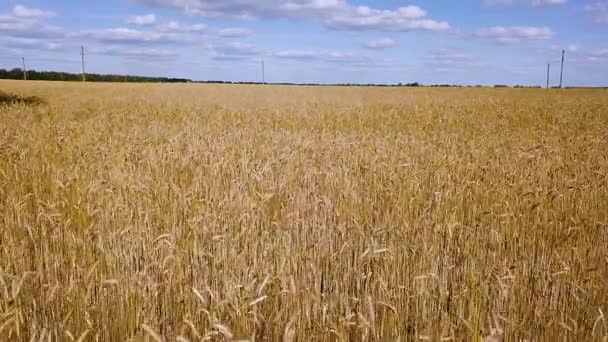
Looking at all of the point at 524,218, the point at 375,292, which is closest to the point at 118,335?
the point at 375,292

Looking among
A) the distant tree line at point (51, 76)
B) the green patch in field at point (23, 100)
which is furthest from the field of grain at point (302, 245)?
the distant tree line at point (51, 76)

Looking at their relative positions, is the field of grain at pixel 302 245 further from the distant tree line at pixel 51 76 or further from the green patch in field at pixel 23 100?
the distant tree line at pixel 51 76

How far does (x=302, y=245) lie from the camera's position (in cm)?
367

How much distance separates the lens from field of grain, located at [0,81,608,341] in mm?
2457

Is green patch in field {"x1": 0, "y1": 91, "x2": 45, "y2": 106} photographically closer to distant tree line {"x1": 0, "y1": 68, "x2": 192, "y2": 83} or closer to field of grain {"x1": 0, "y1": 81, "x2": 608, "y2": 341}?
field of grain {"x1": 0, "y1": 81, "x2": 608, "y2": 341}

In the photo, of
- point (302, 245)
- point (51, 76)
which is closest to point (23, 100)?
point (302, 245)

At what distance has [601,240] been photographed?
13.1ft

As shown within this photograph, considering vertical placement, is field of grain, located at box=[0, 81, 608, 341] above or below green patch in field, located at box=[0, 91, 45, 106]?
below

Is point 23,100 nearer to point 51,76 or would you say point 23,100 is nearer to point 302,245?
point 302,245

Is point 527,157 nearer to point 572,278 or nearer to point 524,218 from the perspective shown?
point 524,218

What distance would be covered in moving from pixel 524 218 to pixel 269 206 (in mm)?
2276

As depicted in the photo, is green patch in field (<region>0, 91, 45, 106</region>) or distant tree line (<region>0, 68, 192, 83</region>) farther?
distant tree line (<region>0, 68, 192, 83</region>)

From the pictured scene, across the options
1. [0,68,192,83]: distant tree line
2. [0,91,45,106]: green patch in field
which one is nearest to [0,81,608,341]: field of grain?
[0,91,45,106]: green patch in field

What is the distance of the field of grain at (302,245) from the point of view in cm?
246
